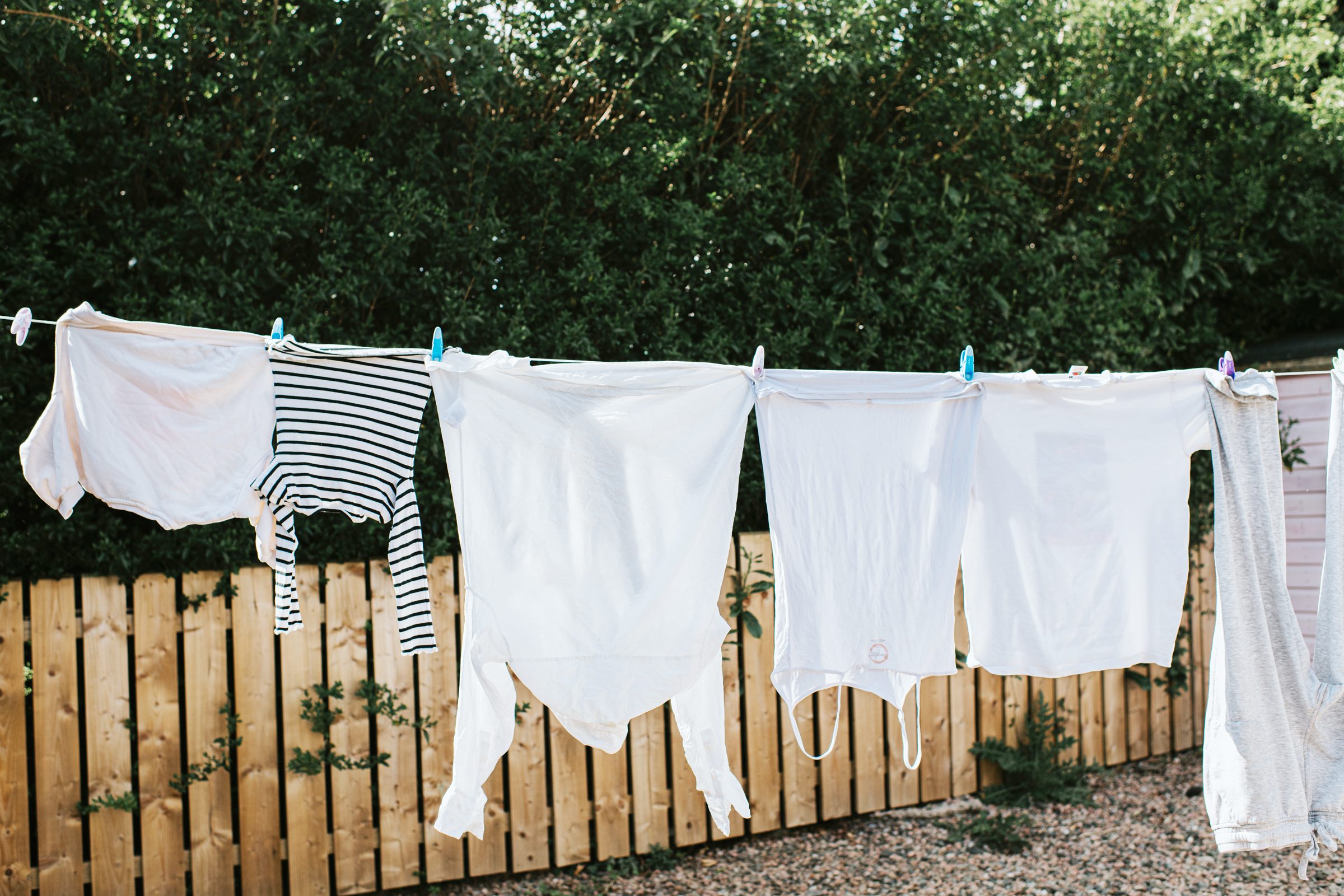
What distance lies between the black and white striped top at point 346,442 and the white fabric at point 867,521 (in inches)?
37.1

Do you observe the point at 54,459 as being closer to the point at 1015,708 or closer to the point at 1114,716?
the point at 1015,708

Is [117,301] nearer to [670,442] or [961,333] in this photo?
[670,442]

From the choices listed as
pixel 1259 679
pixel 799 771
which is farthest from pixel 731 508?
pixel 799 771

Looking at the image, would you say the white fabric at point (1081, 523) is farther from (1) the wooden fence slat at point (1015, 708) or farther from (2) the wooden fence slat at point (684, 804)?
(1) the wooden fence slat at point (1015, 708)

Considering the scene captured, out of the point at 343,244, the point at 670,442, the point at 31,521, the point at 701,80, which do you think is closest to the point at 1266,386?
the point at 670,442

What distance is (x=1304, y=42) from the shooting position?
507 cm

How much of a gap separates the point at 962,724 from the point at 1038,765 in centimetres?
39

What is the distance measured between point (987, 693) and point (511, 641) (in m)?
3.07

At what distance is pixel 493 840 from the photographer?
12.5 ft

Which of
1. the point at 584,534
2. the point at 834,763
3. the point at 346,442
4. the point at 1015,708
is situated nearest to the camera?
the point at 346,442

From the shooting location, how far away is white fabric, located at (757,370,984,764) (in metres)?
2.67

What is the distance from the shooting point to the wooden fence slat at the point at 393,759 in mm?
3672

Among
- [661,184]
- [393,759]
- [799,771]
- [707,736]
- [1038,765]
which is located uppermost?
[661,184]

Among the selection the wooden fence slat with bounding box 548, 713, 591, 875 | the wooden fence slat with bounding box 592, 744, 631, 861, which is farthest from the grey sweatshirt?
the wooden fence slat with bounding box 548, 713, 591, 875
